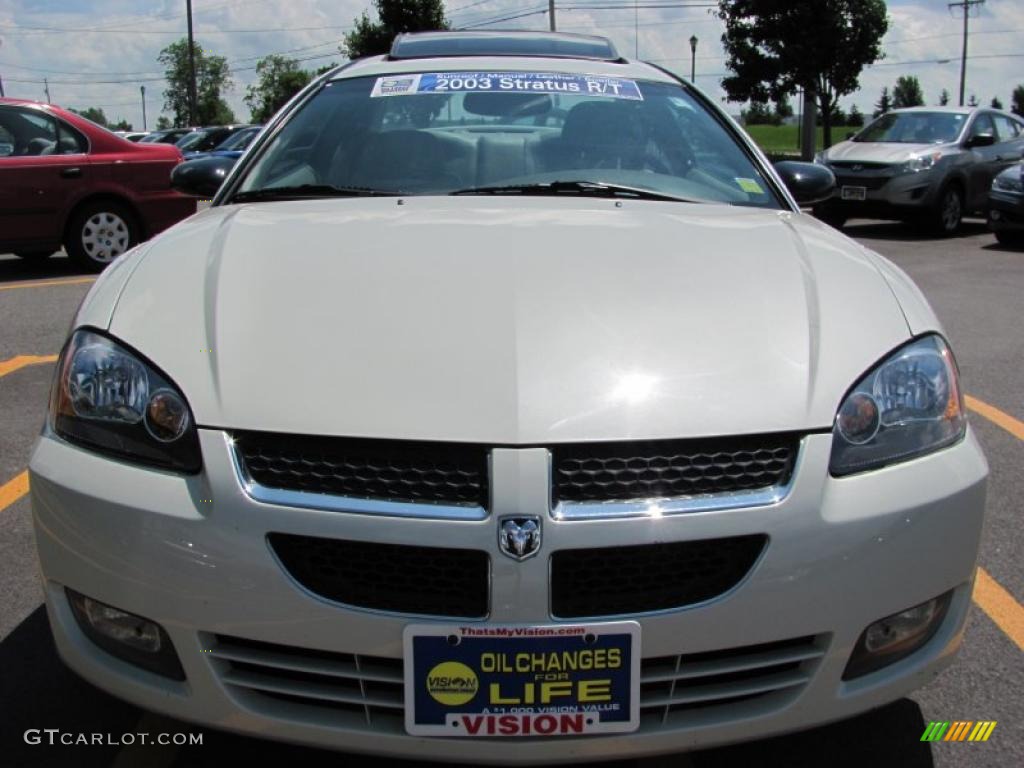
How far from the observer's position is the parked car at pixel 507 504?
173cm

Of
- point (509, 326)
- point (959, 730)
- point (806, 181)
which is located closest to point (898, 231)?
point (806, 181)

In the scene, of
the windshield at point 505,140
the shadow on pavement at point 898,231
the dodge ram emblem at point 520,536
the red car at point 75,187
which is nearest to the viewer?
the dodge ram emblem at point 520,536

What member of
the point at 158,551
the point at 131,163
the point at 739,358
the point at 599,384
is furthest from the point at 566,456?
the point at 131,163

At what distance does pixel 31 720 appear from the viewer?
233cm

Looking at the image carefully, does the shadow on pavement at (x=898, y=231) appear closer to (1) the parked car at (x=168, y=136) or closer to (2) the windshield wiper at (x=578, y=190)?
(2) the windshield wiper at (x=578, y=190)

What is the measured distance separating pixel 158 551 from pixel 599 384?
0.81 meters

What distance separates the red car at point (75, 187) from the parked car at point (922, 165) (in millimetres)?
7558

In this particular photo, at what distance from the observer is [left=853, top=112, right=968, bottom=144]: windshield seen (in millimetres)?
12930

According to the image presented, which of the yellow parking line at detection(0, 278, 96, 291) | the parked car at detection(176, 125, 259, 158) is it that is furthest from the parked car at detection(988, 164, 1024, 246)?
the parked car at detection(176, 125, 259, 158)

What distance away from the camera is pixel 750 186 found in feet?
9.85

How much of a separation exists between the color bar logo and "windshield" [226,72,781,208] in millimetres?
1407

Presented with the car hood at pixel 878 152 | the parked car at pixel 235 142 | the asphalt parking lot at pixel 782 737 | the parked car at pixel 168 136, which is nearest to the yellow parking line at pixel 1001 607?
the asphalt parking lot at pixel 782 737

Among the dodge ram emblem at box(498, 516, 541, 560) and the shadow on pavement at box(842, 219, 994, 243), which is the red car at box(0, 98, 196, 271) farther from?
the dodge ram emblem at box(498, 516, 541, 560)

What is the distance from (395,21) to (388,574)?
31.4 meters
